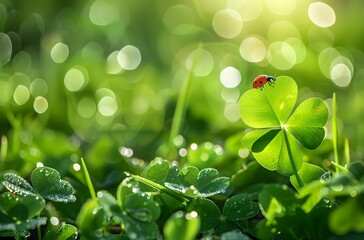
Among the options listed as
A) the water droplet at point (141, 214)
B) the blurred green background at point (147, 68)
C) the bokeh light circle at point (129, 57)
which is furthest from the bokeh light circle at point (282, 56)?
the water droplet at point (141, 214)

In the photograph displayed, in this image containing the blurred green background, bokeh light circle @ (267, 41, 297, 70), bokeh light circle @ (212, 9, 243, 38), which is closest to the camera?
the blurred green background

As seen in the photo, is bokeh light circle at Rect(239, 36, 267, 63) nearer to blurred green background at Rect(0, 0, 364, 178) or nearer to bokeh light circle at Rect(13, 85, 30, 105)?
blurred green background at Rect(0, 0, 364, 178)

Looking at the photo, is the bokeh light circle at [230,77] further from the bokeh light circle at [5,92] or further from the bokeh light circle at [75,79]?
the bokeh light circle at [5,92]

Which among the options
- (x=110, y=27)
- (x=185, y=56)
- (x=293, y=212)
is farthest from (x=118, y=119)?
(x=293, y=212)

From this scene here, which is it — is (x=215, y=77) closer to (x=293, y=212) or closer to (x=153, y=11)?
(x=153, y=11)

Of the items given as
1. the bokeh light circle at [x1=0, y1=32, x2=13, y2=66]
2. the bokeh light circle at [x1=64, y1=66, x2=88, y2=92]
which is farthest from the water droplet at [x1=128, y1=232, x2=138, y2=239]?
the bokeh light circle at [x1=0, y1=32, x2=13, y2=66]

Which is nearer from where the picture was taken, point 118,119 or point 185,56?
point 118,119
